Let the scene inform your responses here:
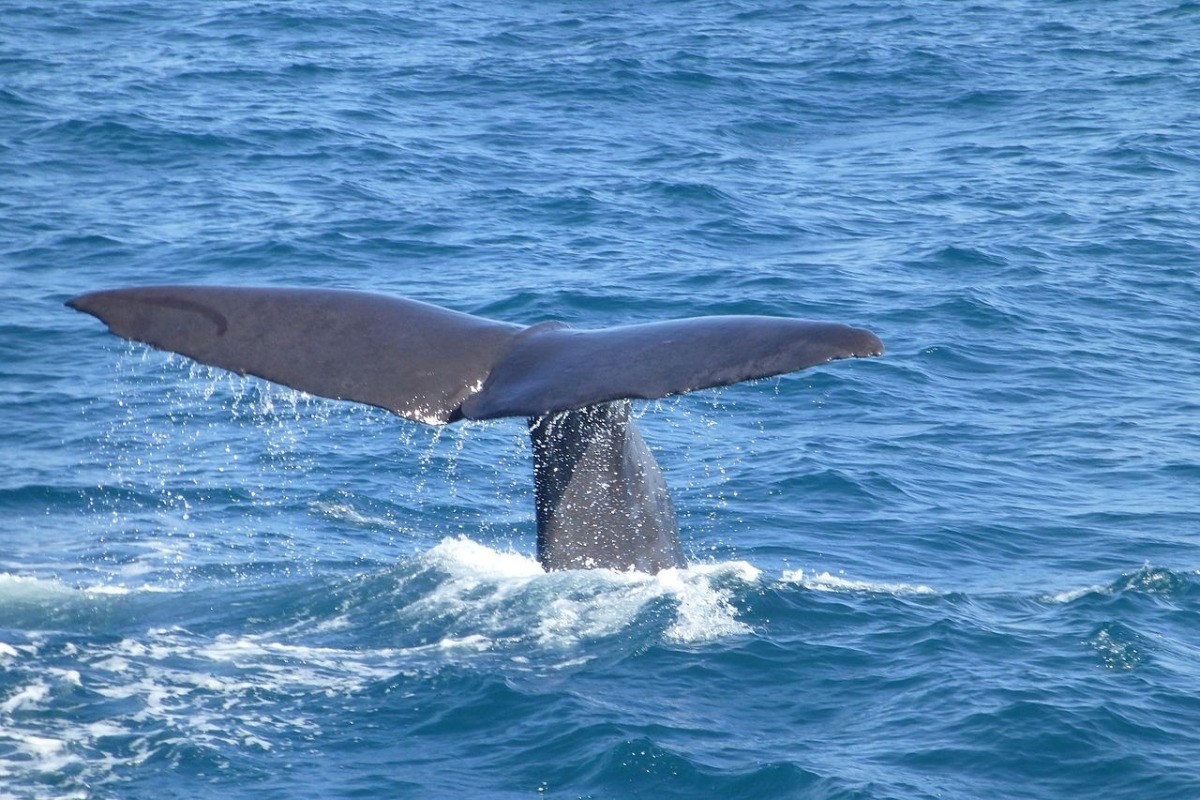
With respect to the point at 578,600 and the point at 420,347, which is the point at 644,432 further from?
the point at 420,347

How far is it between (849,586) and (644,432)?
3.71 m

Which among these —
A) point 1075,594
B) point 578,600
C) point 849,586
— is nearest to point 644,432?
point 849,586

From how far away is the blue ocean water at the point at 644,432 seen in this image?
24.4ft

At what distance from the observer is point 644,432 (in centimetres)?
1306

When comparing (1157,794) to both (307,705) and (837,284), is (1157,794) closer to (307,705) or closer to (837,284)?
(307,705)

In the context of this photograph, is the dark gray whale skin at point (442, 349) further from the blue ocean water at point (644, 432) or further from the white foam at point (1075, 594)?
the white foam at point (1075, 594)

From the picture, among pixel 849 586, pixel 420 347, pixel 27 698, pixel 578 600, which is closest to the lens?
pixel 420 347

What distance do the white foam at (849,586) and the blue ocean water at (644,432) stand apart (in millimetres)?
72

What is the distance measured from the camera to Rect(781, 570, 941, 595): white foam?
31.3 feet

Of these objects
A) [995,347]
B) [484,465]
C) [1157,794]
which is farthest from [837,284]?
[1157,794]

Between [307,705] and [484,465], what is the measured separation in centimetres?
508

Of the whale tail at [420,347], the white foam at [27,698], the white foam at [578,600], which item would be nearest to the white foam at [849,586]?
the white foam at [578,600]

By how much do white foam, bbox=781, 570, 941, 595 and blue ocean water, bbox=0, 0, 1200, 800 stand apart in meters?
0.07

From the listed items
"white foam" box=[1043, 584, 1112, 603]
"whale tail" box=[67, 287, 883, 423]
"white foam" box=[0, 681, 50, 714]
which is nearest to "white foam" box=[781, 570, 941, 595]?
"white foam" box=[1043, 584, 1112, 603]
